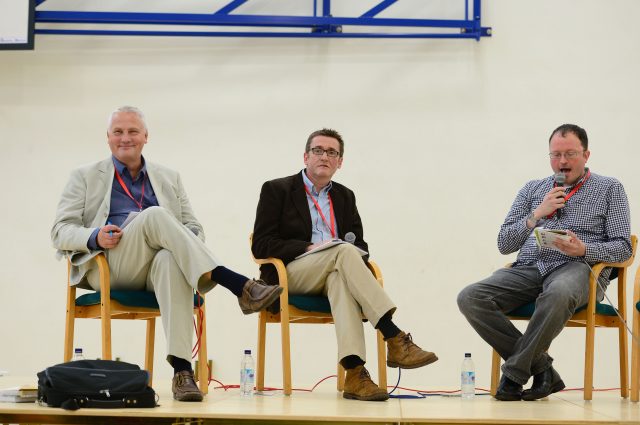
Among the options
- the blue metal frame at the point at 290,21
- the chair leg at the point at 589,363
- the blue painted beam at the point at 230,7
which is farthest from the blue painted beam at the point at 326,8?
the chair leg at the point at 589,363

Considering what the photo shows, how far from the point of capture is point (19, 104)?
5.21m

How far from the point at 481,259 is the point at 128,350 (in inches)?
87.3

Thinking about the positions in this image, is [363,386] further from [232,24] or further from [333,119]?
[232,24]

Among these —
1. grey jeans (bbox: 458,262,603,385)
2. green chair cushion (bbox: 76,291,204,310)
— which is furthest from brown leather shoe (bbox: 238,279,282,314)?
grey jeans (bbox: 458,262,603,385)

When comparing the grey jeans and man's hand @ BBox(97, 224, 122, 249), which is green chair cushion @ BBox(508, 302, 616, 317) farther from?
man's hand @ BBox(97, 224, 122, 249)

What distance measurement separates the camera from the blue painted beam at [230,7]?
501 centimetres

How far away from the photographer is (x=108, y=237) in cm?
301

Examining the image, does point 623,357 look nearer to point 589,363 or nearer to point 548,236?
point 589,363

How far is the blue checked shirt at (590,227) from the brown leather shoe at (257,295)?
1.18m

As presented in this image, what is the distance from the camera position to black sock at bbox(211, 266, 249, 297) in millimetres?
2967

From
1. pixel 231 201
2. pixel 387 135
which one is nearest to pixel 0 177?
pixel 231 201

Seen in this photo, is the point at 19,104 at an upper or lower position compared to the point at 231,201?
upper

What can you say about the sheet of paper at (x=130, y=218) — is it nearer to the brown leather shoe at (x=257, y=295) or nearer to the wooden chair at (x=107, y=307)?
the wooden chair at (x=107, y=307)

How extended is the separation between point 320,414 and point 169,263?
2.89 ft
